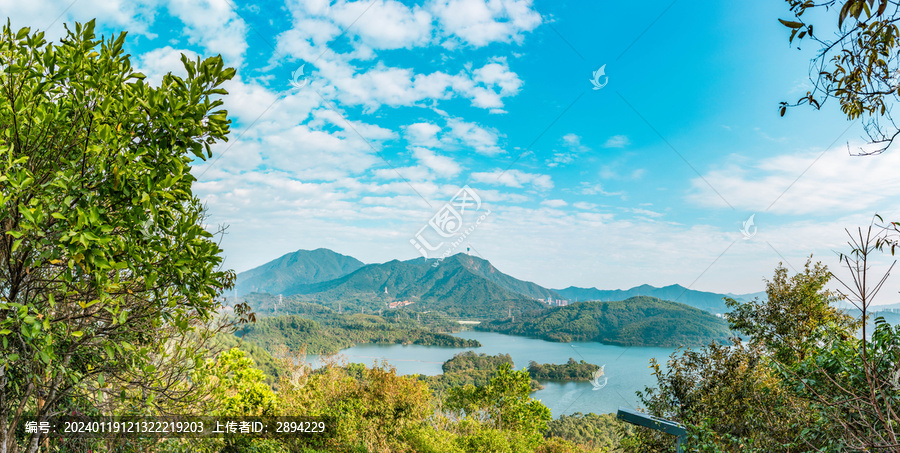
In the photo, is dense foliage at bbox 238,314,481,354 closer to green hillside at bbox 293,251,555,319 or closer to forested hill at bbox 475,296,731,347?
green hillside at bbox 293,251,555,319

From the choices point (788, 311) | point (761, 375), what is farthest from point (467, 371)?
point (761, 375)

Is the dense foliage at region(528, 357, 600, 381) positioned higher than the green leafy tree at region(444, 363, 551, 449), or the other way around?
the green leafy tree at region(444, 363, 551, 449)

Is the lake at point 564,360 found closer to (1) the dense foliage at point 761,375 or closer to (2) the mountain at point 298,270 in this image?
(1) the dense foliage at point 761,375

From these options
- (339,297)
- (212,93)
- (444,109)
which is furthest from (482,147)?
(339,297)

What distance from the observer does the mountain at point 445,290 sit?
155 ft

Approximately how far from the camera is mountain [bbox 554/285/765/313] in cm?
2136

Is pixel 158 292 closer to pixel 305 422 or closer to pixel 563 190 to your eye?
pixel 305 422

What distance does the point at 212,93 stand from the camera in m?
1.61

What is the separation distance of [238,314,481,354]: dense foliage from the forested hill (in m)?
10.1

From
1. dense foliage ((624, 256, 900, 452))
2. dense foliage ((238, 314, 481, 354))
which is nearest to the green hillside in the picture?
dense foliage ((238, 314, 481, 354))

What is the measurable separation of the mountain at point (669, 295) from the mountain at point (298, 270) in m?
44.0

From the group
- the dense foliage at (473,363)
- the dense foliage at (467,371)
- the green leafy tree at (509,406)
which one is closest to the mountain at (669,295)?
the green leafy tree at (509,406)

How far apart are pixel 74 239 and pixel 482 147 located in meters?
13.3

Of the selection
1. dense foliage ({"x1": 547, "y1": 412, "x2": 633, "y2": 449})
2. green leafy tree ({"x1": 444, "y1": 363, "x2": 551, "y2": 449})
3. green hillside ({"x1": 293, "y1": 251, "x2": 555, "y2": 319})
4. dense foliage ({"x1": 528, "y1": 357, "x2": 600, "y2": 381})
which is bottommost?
dense foliage ({"x1": 547, "y1": 412, "x2": 633, "y2": 449})
